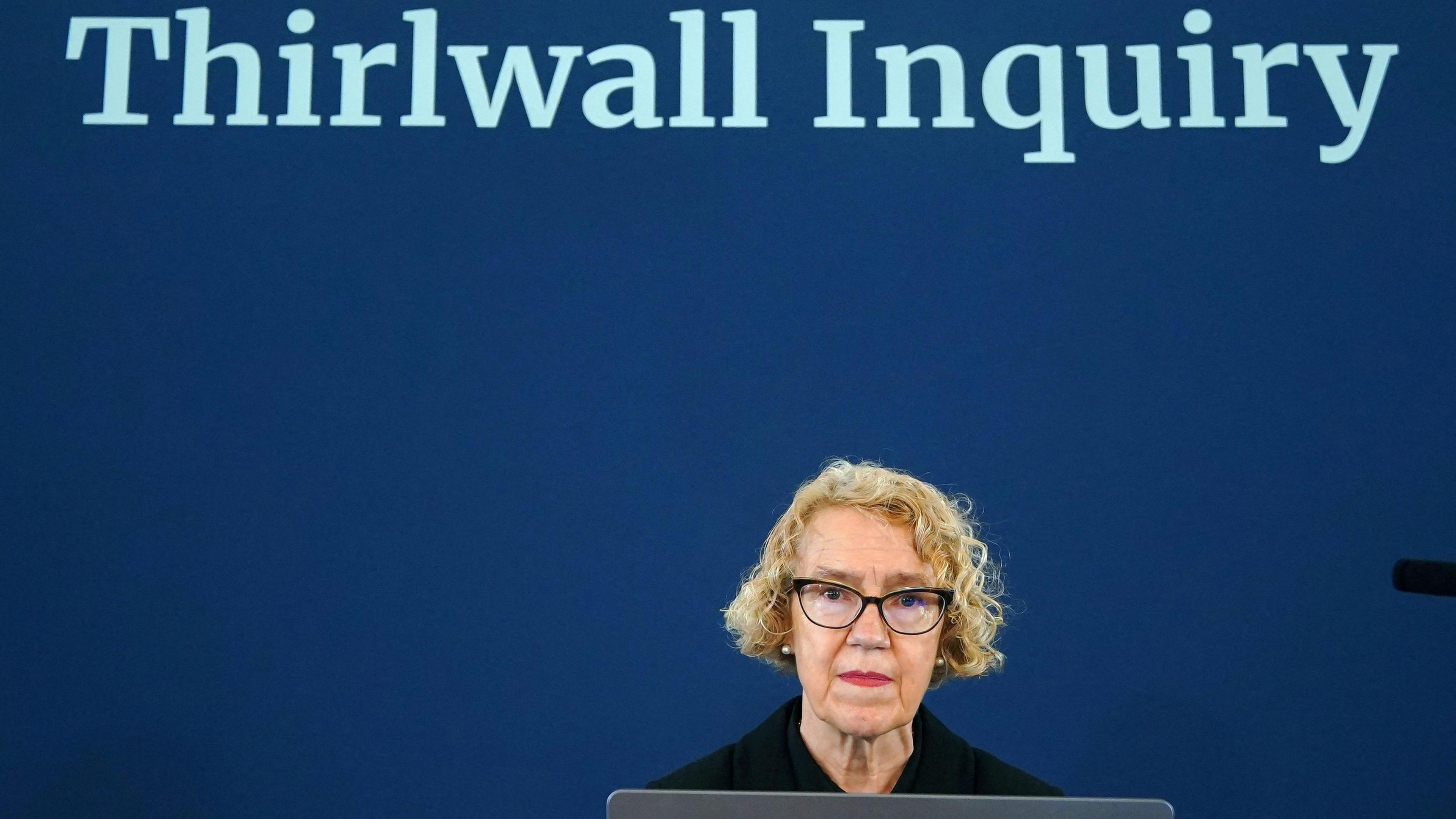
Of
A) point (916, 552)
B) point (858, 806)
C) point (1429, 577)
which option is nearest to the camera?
point (858, 806)

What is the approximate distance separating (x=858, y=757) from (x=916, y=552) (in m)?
0.31

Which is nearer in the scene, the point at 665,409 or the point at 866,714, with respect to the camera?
the point at 866,714

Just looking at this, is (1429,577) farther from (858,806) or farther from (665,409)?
(665,409)

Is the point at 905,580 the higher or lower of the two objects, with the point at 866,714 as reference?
higher

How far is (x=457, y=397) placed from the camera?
2867 millimetres

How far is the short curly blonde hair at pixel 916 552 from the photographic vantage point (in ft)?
6.95

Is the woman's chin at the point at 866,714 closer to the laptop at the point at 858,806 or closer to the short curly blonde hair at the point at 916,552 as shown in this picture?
the short curly blonde hair at the point at 916,552

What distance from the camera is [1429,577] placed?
1.26 m

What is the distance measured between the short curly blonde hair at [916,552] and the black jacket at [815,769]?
11 cm

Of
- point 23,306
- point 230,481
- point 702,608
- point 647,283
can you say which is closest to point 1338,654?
point 702,608

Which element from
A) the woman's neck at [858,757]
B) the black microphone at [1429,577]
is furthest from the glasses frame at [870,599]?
the black microphone at [1429,577]

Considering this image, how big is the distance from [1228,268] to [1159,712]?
35.4 inches

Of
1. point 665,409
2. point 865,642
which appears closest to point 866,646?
point 865,642

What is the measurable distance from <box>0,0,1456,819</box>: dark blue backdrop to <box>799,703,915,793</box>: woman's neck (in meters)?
0.72
